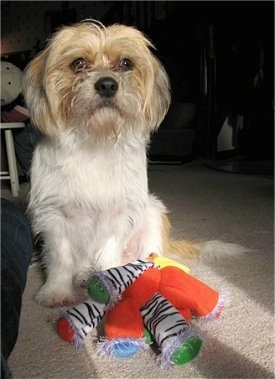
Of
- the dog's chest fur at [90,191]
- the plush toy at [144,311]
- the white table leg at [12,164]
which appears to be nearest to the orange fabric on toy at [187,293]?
the plush toy at [144,311]

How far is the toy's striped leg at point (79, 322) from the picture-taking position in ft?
2.99

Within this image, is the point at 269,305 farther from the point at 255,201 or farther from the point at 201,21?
the point at 201,21

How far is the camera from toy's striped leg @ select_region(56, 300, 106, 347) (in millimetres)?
912

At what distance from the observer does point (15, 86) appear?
8.08 feet

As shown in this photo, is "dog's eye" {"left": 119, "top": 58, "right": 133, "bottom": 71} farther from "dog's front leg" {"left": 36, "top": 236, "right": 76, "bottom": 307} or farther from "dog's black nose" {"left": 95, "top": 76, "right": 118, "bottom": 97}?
Result: "dog's front leg" {"left": 36, "top": 236, "right": 76, "bottom": 307}

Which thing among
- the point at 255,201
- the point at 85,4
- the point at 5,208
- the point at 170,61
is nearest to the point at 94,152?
the point at 5,208

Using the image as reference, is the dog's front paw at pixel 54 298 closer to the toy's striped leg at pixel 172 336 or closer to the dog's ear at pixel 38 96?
the toy's striped leg at pixel 172 336

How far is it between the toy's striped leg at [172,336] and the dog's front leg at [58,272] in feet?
0.99

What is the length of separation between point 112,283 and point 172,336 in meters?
0.18

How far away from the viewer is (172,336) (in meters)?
0.84

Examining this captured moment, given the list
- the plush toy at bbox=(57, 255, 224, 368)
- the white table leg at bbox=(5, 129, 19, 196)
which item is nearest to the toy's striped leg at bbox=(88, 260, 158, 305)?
the plush toy at bbox=(57, 255, 224, 368)

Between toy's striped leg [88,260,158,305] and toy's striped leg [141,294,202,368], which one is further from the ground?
toy's striped leg [88,260,158,305]

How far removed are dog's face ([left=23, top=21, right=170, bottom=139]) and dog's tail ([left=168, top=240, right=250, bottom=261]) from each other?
46 centimetres

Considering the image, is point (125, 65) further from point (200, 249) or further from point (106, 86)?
point (200, 249)
